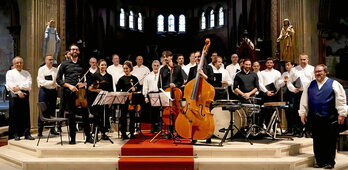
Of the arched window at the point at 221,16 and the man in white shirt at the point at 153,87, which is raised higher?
the arched window at the point at 221,16

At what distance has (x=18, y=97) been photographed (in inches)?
321

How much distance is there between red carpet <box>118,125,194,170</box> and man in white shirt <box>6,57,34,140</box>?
8.85ft

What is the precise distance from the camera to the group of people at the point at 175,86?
241 inches

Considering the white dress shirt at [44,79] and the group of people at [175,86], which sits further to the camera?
the white dress shirt at [44,79]

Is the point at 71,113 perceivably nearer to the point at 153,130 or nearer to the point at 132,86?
the point at 132,86

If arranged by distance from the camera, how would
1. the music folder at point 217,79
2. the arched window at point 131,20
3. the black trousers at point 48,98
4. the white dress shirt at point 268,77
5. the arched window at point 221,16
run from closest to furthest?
the music folder at point 217,79
the black trousers at point 48,98
the white dress shirt at point 268,77
the arched window at point 221,16
the arched window at point 131,20

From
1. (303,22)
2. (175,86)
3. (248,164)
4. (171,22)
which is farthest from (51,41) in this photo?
(171,22)

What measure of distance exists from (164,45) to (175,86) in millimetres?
16458

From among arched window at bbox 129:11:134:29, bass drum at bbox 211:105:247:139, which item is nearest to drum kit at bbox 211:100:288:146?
bass drum at bbox 211:105:247:139

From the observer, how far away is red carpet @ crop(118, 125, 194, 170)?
6.14 m

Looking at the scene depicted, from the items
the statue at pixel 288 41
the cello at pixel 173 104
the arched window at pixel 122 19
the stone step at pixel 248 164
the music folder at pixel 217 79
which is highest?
the arched window at pixel 122 19

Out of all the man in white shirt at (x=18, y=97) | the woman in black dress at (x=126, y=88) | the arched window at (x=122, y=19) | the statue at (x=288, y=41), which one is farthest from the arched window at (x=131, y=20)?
the woman in black dress at (x=126, y=88)

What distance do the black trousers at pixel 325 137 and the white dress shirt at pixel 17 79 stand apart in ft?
18.9

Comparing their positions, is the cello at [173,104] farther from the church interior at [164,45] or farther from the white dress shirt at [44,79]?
the white dress shirt at [44,79]
